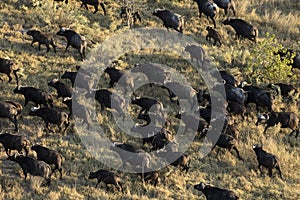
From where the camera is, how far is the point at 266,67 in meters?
27.3

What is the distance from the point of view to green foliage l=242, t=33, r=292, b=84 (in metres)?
26.8

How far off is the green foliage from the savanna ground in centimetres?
38

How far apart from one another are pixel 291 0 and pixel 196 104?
1852 centimetres

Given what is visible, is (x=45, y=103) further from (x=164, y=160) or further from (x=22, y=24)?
(x=22, y=24)

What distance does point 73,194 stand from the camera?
1809 centimetres

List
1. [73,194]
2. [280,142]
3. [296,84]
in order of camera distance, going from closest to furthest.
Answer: [73,194], [280,142], [296,84]

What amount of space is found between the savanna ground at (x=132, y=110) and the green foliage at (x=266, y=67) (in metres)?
0.38

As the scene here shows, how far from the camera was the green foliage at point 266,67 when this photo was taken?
26844 millimetres

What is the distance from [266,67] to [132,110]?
781cm

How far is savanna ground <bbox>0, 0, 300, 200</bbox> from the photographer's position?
744 inches

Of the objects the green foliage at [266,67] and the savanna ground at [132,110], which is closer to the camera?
the savanna ground at [132,110]

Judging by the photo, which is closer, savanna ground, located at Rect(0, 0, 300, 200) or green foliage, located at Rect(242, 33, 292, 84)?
savanna ground, located at Rect(0, 0, 300, 200)

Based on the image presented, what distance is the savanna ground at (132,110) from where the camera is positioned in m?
18.9

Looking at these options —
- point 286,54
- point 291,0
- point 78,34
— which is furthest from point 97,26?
point 291,0
